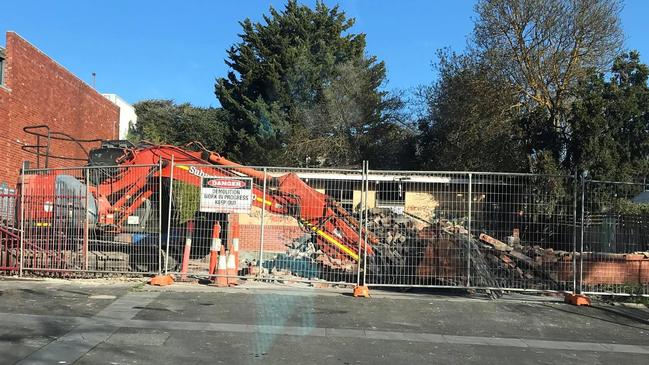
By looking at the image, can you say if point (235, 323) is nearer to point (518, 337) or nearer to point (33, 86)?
point (518, 337)

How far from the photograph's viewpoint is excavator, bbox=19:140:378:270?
11594 millimetres

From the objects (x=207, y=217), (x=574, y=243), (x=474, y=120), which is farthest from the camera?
(x=474, y=120)

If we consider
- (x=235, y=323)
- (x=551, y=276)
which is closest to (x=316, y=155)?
(x=551, y=276)

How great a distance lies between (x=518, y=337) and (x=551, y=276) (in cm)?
387

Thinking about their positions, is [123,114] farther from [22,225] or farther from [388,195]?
[22,225]

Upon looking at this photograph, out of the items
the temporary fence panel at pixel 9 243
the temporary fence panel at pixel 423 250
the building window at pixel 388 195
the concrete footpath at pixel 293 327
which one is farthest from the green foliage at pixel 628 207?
the temporary fence panel at pixel 9 243

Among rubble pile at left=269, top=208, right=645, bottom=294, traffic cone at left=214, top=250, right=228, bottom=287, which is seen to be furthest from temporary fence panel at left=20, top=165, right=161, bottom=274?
rubble pile at left=269, top=208, right=645, bottom=294

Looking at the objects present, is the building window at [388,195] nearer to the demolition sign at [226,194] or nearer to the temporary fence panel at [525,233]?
the temporary fence panel at [525,233]

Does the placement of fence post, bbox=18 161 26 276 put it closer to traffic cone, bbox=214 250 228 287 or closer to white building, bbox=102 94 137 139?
traffic cone, bbox=214 250 228 287

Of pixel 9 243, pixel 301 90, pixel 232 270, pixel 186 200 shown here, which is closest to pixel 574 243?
pixel 232 270

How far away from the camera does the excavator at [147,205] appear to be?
11.6m

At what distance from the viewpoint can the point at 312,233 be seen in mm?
11867

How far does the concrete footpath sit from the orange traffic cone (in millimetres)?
393

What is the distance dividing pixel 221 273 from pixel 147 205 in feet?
8.26
